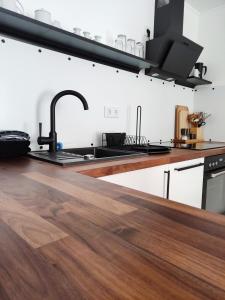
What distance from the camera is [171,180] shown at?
1486 mm

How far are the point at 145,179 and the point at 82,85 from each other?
86 centimetres

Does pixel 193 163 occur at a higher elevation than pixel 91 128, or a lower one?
lower

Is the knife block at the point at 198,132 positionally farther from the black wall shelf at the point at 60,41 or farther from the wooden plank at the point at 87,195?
the wooden plank at the point at 87,195

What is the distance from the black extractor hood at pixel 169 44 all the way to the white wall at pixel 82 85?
0.10 m

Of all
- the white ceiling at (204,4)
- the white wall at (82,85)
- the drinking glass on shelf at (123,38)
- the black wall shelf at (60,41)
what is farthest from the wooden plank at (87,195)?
the white ceiling at (204,4)

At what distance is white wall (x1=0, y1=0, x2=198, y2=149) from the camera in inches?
53.9

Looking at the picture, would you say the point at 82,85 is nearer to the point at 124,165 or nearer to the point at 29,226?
the point at 124,165

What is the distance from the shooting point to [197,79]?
2.49m

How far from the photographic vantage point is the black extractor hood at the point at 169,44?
2.02m

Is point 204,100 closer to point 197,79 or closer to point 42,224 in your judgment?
point 197,79

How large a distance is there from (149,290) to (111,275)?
0.17ft

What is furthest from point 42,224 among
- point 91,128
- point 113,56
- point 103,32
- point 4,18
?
point 103,32

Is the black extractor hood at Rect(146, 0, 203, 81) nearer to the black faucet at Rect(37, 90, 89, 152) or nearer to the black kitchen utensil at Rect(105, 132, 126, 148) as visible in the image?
the black kitchen utensil at Rect(105, 132, 126, 148)

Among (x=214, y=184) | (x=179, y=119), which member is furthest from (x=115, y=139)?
(x=179, y=119)
